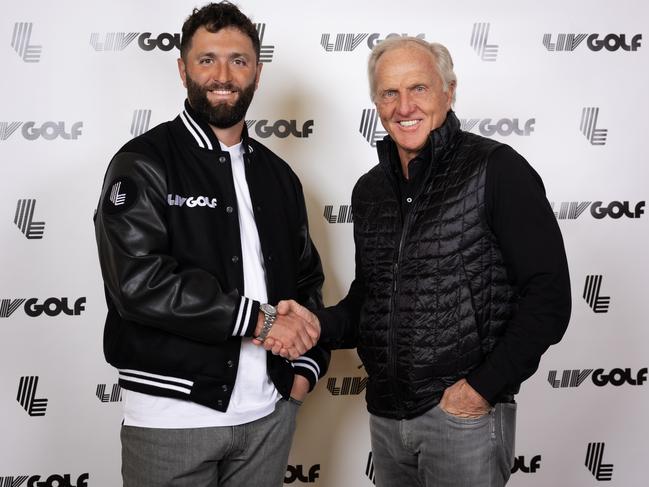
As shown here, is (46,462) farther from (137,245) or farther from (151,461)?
(137,245)

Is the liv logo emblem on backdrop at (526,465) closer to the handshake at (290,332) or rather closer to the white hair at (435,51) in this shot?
the handshake at (290,332)

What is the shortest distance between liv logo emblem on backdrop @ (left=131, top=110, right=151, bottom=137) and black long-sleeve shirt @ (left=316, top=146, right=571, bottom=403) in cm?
156

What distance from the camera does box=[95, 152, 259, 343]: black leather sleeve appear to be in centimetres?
175

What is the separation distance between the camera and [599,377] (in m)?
3.11

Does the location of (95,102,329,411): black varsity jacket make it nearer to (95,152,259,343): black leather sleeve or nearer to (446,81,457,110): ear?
(95,152,259,343): black leather sleeve

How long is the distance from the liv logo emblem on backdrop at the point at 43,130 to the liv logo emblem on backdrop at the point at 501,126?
1552 mm

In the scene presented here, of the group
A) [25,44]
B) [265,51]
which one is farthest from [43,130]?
[265,51]

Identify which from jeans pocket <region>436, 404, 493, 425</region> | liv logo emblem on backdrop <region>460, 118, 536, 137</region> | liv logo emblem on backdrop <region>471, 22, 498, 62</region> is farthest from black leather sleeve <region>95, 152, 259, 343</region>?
liv logo emblem on backdrop <region>471, 22, 498, 62</region>

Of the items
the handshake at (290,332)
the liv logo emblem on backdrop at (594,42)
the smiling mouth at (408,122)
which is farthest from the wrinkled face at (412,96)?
the liv logo emblem on backdrop at (594,42)

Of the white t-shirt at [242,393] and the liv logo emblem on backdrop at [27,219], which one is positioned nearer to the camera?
the white t-shirt at [242,393]

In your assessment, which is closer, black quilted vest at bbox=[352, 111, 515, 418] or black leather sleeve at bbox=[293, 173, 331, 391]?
black quilted vest at bbox=[352, 111, 515, 418]

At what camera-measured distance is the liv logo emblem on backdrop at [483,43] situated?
2947mm

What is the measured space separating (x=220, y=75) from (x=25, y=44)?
115cm

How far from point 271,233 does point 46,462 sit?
1551mm
